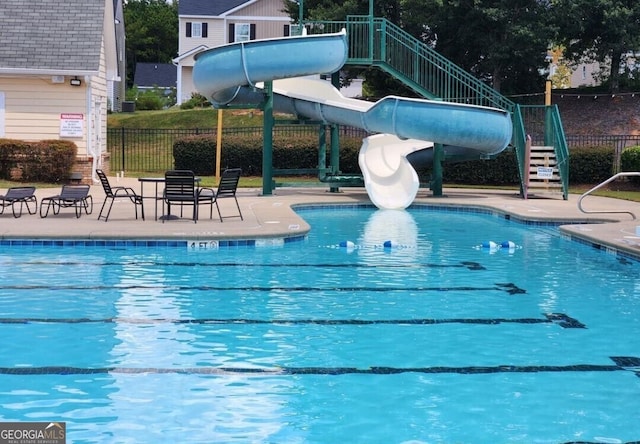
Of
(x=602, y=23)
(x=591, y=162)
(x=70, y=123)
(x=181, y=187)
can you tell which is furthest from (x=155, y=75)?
(x=181, y=187)

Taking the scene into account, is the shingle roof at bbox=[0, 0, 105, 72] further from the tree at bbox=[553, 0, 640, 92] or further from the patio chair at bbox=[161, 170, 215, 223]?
the tree at bbox=[553, 0, 640, 92]

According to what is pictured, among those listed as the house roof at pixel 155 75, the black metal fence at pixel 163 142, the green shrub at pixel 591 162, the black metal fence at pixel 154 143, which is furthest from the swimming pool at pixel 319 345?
the house roof at pixel 155 75

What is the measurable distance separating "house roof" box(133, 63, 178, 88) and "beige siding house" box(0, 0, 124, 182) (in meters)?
40.7

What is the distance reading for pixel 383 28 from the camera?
23547 mm

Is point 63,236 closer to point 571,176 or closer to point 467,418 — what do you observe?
point 467,418

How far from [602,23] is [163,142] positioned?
1857 centimetres

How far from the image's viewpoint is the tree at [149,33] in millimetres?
72250

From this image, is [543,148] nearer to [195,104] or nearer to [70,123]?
[70,123]

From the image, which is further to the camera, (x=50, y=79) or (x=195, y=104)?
(x=195, y=104)

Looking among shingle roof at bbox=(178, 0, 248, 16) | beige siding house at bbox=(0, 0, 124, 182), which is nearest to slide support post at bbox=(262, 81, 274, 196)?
beige siding house at bbox=(0, 0, 124, 182)

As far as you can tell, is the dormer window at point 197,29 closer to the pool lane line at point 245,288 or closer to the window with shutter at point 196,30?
the window with shutter at point 196,30

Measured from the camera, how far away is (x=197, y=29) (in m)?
57.6

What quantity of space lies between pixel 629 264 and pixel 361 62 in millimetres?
12089

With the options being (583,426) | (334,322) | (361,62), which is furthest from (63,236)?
(361,62)
